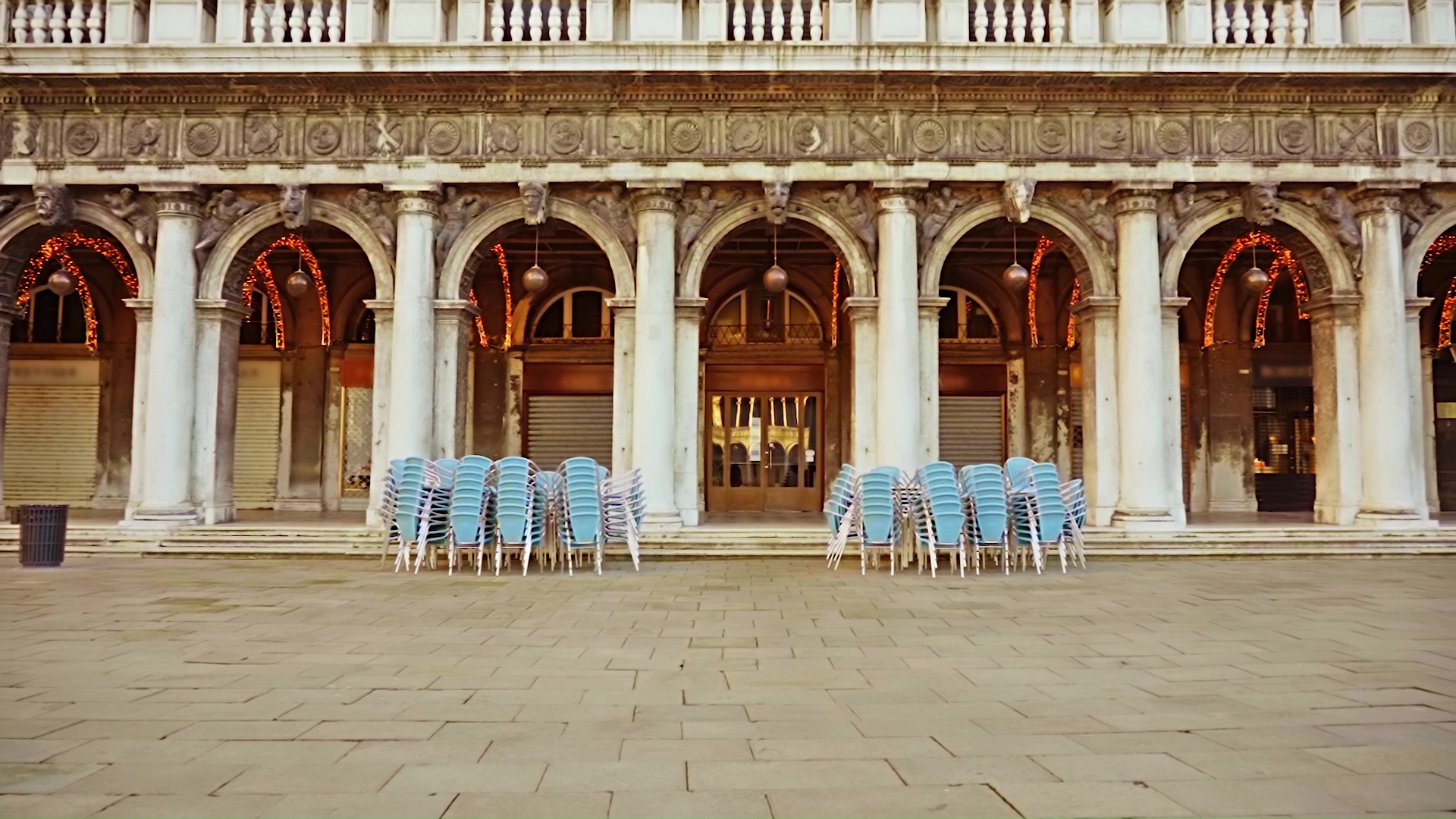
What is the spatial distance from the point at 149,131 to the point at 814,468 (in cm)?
1193

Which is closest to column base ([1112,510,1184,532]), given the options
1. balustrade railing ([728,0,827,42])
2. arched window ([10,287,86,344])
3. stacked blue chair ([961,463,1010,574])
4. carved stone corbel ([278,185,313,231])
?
stacked blue chair ([961,463,1010,574])

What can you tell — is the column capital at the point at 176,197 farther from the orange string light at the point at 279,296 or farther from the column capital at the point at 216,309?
the orange string light at the point at 279,296

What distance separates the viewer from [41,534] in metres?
10.9

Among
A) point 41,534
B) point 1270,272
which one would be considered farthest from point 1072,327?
point 41,534

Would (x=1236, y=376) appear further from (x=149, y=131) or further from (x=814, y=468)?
(x=149, y=131)

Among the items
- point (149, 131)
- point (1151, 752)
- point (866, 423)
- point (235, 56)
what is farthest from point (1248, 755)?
point (149, 131)

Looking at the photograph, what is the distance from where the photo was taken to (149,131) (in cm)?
1346

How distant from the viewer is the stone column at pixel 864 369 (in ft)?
44.6

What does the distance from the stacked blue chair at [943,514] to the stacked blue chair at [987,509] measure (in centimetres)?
17

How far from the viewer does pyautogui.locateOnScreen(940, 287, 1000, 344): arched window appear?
18.4m

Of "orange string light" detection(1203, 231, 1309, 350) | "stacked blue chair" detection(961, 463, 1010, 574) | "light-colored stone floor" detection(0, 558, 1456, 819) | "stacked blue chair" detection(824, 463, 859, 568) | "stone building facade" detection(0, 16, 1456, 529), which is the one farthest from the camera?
"orange string light" detection(1203, 231, 1309, 350)

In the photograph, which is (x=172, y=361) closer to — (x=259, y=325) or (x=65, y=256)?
(x=65, y=256)

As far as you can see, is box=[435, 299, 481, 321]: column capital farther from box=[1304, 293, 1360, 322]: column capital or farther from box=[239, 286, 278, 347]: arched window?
box=[1304, 293, 1360, 322]: column capital

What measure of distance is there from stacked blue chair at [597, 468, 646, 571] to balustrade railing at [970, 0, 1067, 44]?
7.77 m
